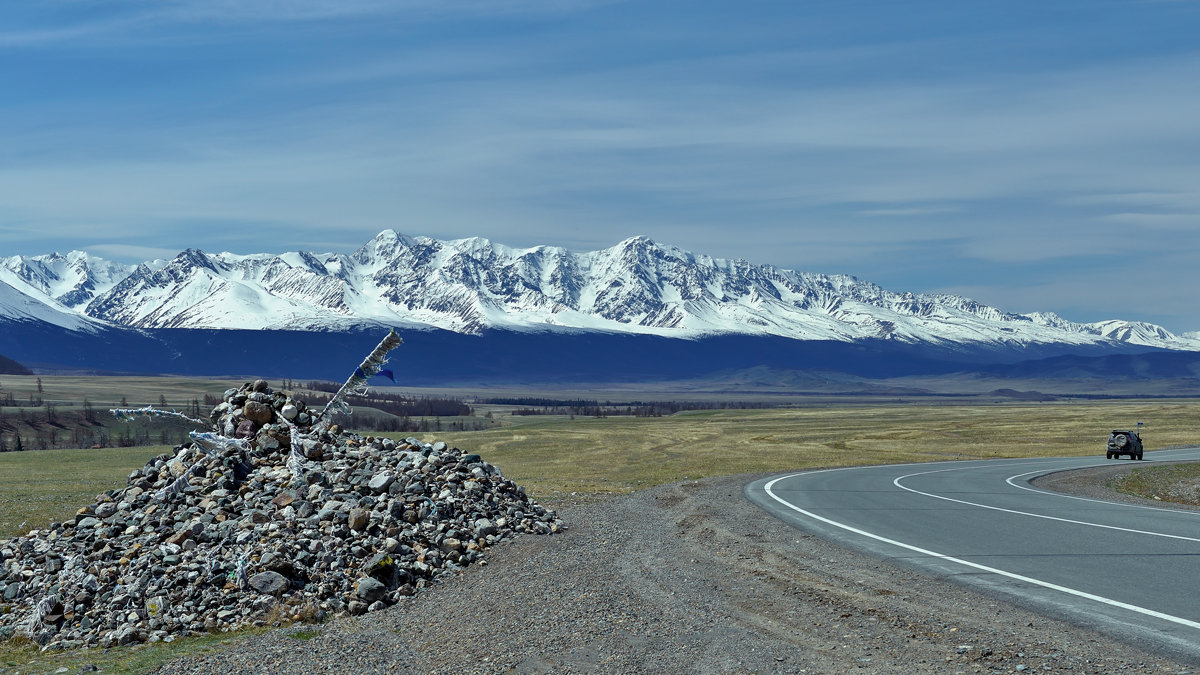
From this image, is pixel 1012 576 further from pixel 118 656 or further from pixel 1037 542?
pixel 118 656

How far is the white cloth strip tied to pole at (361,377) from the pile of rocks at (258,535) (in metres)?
0.44

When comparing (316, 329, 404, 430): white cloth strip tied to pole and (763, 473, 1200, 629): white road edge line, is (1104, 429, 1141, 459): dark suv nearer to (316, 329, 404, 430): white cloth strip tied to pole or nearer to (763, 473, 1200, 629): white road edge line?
(763, 473, 1200, 629): white road edge line

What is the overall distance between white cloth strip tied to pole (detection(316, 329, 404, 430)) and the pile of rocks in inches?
17.4

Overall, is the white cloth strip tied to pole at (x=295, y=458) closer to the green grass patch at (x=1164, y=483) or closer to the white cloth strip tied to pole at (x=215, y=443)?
the white cloth strip tied to pole at (x=215, y=443)

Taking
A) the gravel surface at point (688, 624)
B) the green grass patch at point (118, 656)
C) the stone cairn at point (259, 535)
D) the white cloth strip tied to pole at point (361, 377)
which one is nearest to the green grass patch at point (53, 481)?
the stone cairn at point (259, 535)

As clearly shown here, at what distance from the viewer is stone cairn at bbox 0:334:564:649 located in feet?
57.8

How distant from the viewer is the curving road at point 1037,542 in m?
12.1

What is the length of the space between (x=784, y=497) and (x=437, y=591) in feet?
48.7

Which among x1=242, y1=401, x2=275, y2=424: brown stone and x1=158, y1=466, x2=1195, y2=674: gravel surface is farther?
x1=242, y1=401, x2=275, y2=424: brown stone

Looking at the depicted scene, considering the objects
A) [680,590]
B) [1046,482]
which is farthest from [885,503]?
[680,590]

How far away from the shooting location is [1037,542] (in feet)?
60.7

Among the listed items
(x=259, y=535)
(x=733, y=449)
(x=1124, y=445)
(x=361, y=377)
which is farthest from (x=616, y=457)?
(x=259, y=535)

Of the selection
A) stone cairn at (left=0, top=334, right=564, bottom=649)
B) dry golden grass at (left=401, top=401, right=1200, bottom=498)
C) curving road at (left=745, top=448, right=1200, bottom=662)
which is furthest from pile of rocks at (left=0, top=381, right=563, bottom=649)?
dry golden grass at (left=401, top=401, right=1200, bottom=498)

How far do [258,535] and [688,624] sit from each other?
10163 millimetres
